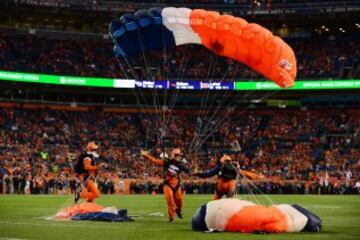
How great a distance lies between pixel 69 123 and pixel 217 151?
39.6 feet

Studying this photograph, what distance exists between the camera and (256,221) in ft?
45.8

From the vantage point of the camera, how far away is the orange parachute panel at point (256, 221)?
14.0 metres

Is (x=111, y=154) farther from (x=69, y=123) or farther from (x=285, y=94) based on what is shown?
(x=285, y=94)

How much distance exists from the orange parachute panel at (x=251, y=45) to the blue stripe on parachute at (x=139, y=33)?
131 centimetres

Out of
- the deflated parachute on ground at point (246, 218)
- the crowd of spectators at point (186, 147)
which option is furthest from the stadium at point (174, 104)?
the deflated parachute on ground at point (246, 218)

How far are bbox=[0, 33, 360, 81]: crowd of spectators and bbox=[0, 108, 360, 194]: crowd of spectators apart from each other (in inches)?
140

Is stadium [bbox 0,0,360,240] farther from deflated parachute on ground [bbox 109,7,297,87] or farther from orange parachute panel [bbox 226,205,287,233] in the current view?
orange parachute panel [bbox 226,205,287,233]

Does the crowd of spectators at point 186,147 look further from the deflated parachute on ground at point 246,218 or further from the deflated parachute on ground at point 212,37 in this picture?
the deflated parachute on ground at point 246,218

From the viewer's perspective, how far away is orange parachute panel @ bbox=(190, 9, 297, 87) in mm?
17516

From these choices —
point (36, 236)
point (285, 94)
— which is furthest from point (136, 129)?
point (36, 236)

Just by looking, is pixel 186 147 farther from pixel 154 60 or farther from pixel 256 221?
pixel 256 221

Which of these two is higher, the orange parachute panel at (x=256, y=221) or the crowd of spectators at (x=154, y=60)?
the crowd of spectators at (x=154, y=60)

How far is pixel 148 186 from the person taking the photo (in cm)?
4669

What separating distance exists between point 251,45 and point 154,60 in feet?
133
